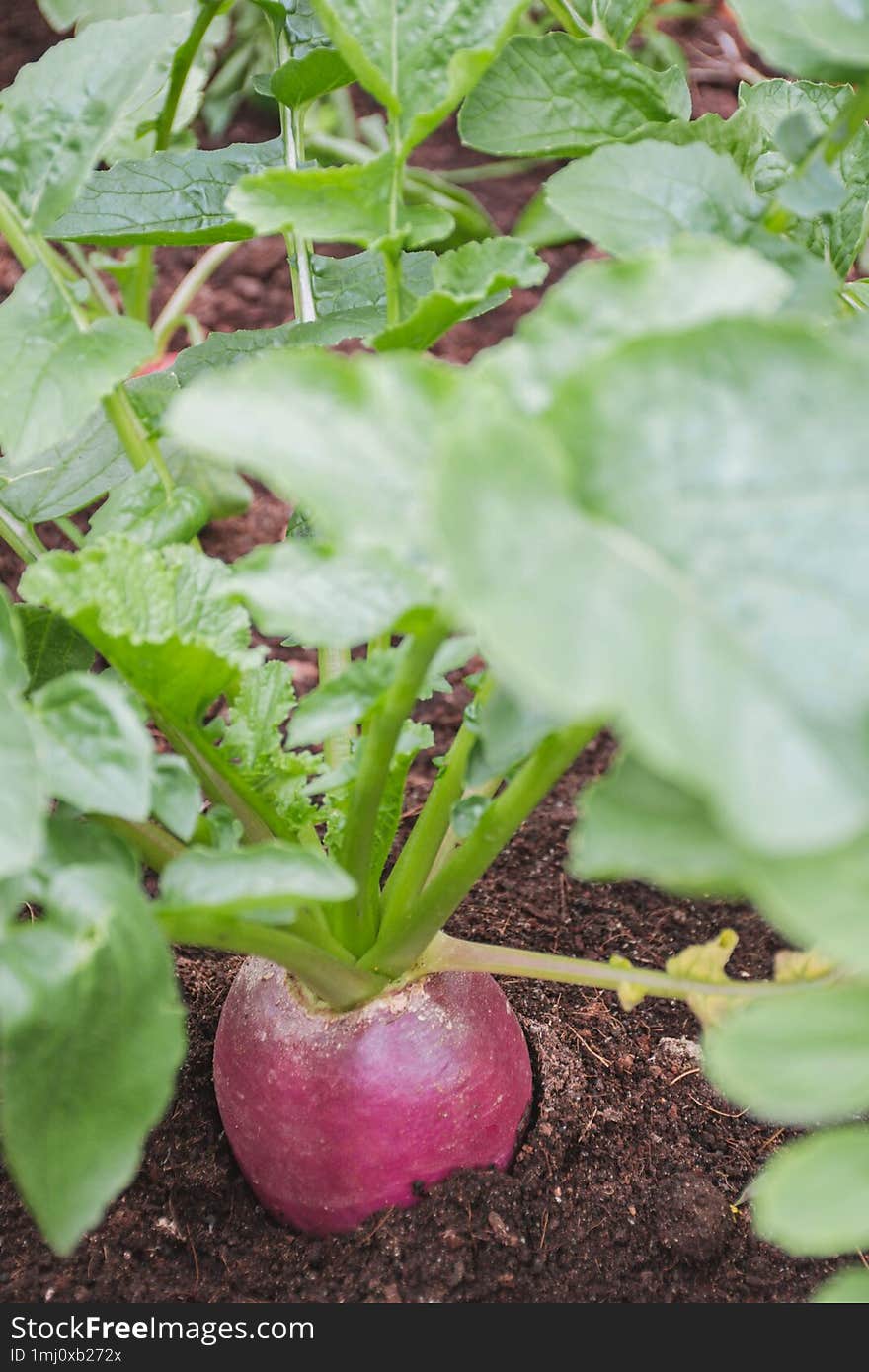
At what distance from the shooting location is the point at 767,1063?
0.46 meters

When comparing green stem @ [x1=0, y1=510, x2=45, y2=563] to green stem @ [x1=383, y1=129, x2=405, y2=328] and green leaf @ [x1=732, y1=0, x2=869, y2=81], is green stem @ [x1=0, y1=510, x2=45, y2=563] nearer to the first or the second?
green stem @ [x1=383, y1=129, x2=405, y2=328]

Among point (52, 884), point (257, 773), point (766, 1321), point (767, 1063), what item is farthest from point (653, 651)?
point (766, 1321)

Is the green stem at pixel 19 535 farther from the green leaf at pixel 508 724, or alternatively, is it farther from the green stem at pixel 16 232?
the green leaf at pixel 508 724

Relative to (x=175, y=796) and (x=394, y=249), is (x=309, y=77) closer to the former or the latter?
(x=394, y=249)

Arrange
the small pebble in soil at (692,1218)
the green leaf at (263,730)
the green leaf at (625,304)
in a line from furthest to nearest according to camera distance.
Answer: the small pebble in soil at (692,1218) < the green leaf at (263,730) < the green leaf at (625,304)

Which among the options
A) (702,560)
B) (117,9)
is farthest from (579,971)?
(117,9)

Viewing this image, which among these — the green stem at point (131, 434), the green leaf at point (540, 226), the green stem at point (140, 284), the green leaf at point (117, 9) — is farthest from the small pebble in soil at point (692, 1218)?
the green leaf at point (540, 226)

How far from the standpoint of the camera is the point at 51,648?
842 mm

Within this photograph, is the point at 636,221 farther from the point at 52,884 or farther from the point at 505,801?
the point at 52,884

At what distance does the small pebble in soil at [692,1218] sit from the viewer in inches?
35.9

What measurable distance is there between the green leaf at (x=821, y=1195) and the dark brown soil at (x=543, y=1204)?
45cm

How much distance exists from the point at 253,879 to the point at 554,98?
57 cm

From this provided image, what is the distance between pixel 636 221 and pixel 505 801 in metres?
0.33

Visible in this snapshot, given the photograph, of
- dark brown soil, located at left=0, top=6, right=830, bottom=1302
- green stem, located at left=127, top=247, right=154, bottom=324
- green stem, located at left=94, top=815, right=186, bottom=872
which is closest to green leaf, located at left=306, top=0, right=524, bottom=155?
green stem, located at left=94, top=815, right=186, bottom=872
